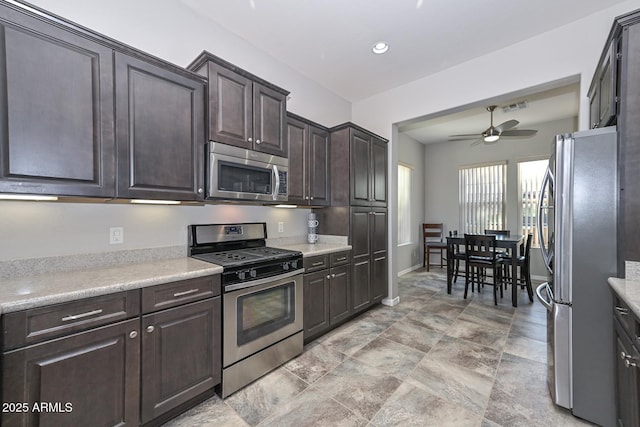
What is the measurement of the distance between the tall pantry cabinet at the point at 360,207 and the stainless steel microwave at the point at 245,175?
87 cm

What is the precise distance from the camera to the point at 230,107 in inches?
84.6

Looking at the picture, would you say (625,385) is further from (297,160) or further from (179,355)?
(297,160)

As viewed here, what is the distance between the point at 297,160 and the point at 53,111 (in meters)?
1.89

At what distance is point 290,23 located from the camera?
8.14 ft

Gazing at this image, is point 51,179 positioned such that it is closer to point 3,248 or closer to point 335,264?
point 3,248

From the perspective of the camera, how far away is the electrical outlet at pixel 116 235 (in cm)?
191

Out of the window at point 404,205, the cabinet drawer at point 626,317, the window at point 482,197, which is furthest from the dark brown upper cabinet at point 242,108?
the window at point 482,197

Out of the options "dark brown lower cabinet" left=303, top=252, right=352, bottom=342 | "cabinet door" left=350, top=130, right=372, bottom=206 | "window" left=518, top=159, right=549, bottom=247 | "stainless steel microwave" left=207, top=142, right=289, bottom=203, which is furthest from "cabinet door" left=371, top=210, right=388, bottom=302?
"window" left=518, top=159, right=549, bottom=247

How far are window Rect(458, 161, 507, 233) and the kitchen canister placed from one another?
431 centimetres

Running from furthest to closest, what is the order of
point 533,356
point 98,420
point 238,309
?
point 533,356, point 238,309, point 98,420

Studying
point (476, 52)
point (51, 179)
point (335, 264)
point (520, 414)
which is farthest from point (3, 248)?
point (476, 52)

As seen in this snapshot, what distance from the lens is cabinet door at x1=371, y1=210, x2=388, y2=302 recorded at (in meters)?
3.48

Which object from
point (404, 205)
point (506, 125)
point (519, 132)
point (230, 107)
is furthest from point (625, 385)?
point (404, 205)

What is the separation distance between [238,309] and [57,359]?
3.09 feet
